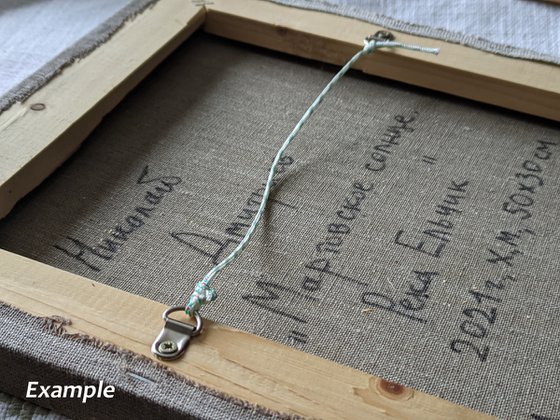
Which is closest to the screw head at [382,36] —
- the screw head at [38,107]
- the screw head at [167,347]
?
the screw head at [38,107]

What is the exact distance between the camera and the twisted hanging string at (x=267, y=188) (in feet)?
1.62

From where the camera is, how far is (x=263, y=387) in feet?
1.48

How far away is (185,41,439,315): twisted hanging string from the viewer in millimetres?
493

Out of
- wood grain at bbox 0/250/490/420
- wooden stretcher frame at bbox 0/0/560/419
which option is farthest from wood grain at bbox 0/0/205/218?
wood grain at bbox 0/250/490/420

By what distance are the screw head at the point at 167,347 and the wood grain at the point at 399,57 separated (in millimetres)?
426

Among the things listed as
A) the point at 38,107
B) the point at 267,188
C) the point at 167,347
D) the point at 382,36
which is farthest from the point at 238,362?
the point at 382,36

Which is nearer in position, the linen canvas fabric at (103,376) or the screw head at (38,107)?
the linen canvas fabric at (103,376)

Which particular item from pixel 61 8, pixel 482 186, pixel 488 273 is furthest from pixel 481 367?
pixel 61 8

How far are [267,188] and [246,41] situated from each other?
275mm

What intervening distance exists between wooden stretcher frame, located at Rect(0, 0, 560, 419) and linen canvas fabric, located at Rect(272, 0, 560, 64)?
2 centimetres

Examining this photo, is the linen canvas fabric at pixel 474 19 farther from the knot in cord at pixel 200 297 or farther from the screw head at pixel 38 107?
the knot in cord at pixel 200 297

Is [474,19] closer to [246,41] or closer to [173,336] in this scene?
[246,41]

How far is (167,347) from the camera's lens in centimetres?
46

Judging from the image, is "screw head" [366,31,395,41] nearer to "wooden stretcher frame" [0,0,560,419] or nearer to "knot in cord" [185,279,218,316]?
"wooden stretcher frame" [0,0,560,419]
